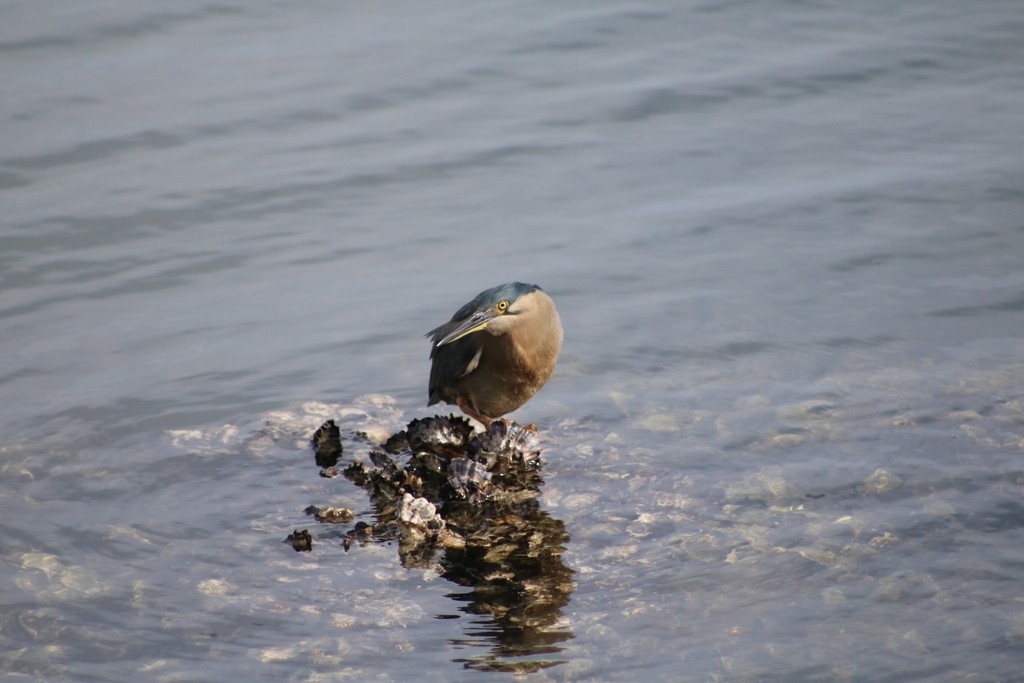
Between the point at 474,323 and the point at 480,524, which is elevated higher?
the point at 474,323

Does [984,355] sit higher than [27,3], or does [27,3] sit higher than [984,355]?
[27,3]

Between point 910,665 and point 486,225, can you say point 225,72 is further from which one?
point 910,665

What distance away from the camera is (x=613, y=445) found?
7.11m

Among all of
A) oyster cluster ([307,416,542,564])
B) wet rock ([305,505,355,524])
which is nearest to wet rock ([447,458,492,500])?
oyster cluster ([307,416,542,564])

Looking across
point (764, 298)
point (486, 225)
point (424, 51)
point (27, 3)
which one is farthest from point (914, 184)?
point (27, 3)

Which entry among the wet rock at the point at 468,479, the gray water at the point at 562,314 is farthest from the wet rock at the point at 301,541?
the wet rock at the point at 468,479

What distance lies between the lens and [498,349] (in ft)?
23.0

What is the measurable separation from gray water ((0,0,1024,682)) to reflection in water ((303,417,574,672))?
0.05m

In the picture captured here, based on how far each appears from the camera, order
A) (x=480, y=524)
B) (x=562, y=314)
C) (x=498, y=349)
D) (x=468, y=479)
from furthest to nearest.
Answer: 1. (x=562, y=314)
2. (x=498, y=349)
3. (x=468, y=479)
4. (x=480, y=524)

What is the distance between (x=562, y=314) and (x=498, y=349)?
1918mm

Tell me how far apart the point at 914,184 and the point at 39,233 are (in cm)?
715

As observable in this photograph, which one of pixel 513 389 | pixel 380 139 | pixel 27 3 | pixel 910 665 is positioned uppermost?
pixel 27 3

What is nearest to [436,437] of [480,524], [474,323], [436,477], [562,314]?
[436,477]

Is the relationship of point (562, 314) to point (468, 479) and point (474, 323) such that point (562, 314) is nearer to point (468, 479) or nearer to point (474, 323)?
point (474, 323)
